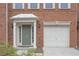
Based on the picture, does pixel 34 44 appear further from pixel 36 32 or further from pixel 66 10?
pixel 66 10

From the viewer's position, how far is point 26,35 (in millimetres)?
19031

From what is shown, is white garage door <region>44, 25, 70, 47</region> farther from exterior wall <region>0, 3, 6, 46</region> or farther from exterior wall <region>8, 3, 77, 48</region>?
exterior wall <region>0, 3, 6, 46</region>

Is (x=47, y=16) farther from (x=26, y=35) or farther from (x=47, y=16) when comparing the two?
(x=26, y=35)

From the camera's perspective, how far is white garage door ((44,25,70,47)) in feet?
63.3

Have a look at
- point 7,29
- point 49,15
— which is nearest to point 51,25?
point 49,15

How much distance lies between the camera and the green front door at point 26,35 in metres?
18.9

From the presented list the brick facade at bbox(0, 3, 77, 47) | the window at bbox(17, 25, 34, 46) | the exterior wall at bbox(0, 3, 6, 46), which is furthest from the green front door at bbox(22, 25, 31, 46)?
the exterior wall at bbox(0, 3, 6, 46)

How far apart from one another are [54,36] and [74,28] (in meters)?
1.73

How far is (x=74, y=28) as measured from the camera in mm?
19078

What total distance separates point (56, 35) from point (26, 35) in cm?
243

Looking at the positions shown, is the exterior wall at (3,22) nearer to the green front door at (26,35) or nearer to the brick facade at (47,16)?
the brick facade at (47,16)

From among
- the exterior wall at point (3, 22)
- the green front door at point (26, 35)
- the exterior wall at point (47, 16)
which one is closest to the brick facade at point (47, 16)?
the exterior wall at point (47, 16)

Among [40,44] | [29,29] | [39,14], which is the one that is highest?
[39,14]

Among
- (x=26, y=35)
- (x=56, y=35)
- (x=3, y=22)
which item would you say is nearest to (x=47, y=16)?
(x=56, y=35)
